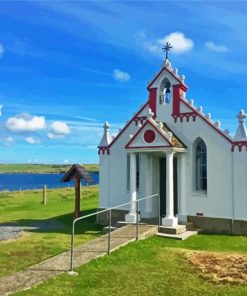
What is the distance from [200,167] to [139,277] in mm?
9413

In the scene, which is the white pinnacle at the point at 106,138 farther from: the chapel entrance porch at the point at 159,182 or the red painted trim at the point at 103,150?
the chapel entrance porch at the point at 159,182

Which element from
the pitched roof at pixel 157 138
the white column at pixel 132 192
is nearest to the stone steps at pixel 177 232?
the white column at pixel 132 192

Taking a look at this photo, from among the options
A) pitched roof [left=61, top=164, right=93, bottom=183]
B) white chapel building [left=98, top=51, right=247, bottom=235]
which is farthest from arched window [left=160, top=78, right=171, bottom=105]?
pitched roof [left=61, top=164, right=93, bottom=183]

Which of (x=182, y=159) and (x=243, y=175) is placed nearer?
(x=243, y=175)

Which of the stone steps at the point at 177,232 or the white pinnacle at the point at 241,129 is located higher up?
the white pinnacle at the point at 241,129

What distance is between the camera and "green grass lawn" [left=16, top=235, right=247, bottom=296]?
10125mm

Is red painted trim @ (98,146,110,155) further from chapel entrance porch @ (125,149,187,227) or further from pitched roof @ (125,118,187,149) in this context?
pitched roof @ (125,118,187,149)

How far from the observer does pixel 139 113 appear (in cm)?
2156

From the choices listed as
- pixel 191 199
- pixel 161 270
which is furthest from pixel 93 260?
pixel 191 199

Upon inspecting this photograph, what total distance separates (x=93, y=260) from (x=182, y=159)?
8.29 metres

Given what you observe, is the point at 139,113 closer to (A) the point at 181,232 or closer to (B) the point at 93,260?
(A) the point at 181,232

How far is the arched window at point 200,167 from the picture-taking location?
64.4 ft

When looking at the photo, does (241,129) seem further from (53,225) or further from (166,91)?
(53,225)

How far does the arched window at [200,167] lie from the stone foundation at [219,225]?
146 cm
